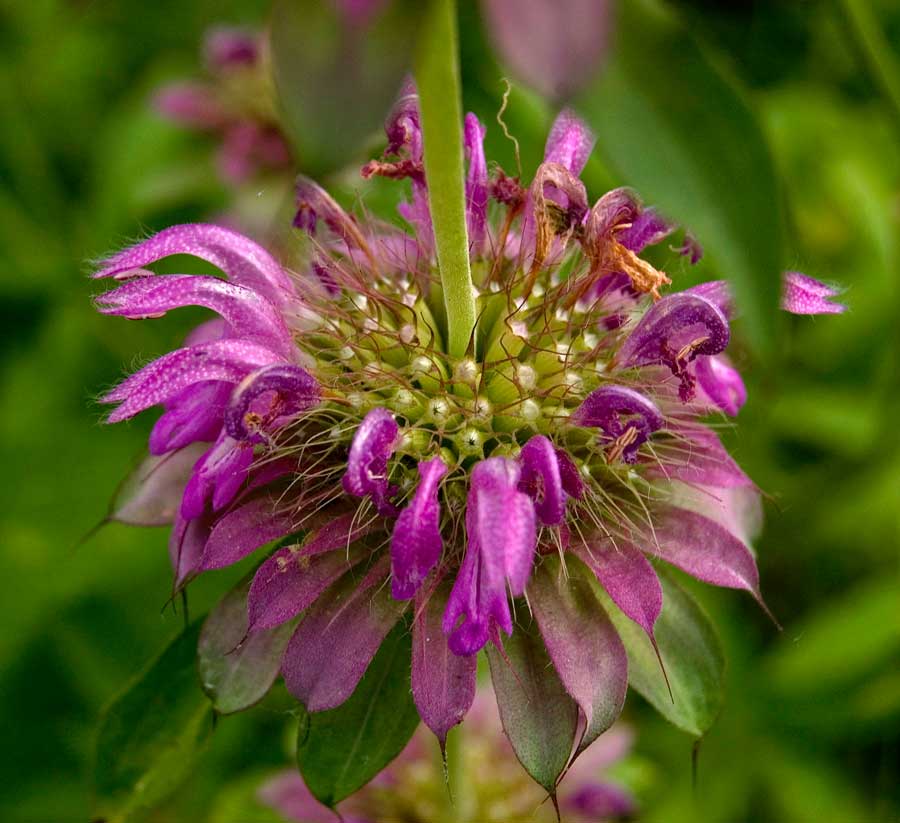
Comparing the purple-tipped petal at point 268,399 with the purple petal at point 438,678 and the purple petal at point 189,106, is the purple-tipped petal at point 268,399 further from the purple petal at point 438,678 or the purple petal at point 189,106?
the purple petal at point 189,106

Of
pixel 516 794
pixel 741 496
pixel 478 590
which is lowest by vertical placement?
pixel 516 794

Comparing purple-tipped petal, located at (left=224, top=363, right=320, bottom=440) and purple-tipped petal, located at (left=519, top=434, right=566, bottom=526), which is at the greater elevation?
purple-tipped petal, located at (left=224, top=363, right=320, bottom=440)

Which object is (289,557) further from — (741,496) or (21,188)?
(21,188)

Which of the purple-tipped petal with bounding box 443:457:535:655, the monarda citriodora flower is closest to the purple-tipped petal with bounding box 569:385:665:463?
the monarda citriodora flower

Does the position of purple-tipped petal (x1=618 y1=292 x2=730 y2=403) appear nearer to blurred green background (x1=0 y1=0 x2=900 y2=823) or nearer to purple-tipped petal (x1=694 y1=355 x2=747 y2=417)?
purple-tipped petal (x1=694 y1=355 x2=747 y2=417)

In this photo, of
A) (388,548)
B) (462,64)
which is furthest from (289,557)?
(462,64)

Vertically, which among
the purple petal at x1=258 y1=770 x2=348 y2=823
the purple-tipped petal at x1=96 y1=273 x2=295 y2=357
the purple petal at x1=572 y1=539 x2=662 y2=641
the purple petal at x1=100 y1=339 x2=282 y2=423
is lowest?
the purple petal at x1=258 y1=770 x2=348 y2=823

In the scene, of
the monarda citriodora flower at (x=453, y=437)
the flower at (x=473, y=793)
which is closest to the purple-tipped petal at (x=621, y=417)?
the monarda citriodora flower at (x=453, y=437)
